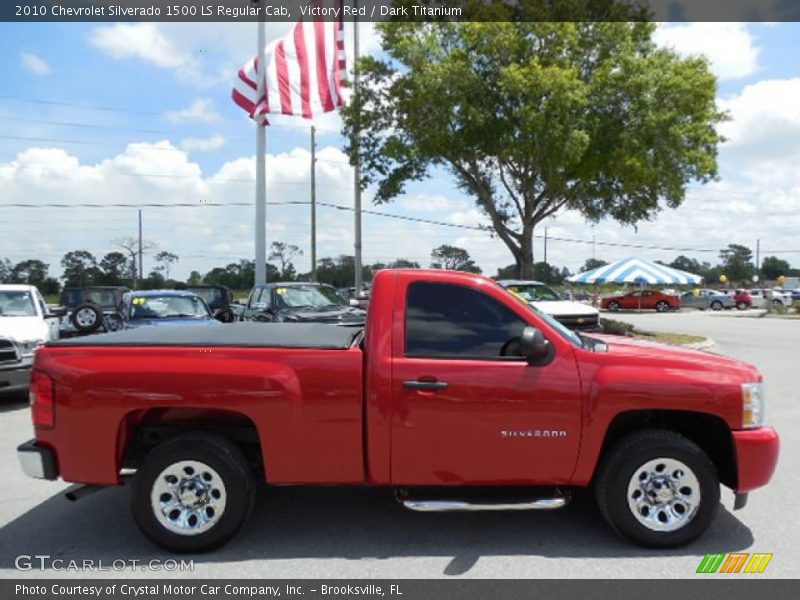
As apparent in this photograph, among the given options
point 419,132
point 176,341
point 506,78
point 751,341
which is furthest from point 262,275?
point 176,341

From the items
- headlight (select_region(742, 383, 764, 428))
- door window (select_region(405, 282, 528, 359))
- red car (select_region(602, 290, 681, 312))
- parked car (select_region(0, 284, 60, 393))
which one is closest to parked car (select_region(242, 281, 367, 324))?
parked car (select_region(0, 284, 60, 393))

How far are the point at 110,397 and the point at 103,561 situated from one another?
3.31ft

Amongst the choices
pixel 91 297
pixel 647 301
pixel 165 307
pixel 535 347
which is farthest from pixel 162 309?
pixel 647 301

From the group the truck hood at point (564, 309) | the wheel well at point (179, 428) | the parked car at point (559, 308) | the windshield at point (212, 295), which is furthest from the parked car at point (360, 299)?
the truck hood at point (564, 309)

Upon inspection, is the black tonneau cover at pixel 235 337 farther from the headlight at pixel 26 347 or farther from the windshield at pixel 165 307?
the windshield at pixel 165 307

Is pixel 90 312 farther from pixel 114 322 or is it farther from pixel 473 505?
pixel 473 505

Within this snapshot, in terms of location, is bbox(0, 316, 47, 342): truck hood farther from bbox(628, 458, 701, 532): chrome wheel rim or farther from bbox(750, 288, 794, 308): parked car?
bbox(750, 288, 794, 308): parked car

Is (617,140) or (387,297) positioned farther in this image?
(617,140)

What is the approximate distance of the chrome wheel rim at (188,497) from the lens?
4301 mm

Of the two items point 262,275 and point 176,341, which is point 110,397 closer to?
point 176,341

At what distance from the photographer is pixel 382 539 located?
4551 millimetres

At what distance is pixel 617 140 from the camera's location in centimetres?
1795

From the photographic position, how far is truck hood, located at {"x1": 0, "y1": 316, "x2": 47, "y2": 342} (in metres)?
9.86

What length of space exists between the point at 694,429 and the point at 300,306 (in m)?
10.6
